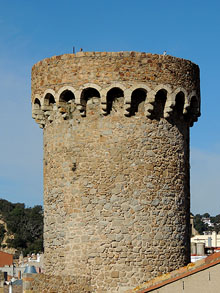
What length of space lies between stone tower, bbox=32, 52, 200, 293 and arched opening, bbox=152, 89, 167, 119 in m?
0.02

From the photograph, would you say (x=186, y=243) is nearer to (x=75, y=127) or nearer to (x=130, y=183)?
(x=130, y=183)

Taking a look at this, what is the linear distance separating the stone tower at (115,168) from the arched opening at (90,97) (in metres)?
0.02

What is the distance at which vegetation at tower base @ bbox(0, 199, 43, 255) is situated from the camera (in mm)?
99750

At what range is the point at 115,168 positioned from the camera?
1587 centimetres

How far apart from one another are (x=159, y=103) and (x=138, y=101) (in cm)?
55

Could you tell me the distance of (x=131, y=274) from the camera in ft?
51.1

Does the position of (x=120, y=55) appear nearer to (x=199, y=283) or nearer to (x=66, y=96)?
(x=66, y=96)

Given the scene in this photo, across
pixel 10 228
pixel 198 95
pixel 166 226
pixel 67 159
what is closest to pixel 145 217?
pixel 166 226

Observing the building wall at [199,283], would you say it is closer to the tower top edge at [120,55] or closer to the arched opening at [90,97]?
the arched opening at [90,97]

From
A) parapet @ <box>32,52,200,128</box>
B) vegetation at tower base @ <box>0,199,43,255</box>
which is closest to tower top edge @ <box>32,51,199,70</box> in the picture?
parapet @ <box>32,52,200,128</box>

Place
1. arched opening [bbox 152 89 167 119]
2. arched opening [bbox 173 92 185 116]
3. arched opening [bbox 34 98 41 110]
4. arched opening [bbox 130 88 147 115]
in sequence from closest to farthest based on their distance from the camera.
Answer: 1. arched opening [bbox 130 88 147 115]
2. arched opening [bbox 152 89 167 119]
3. arched opening [bbox 173 92 185 116]
4. arched opening [bbox 34 98 41 110]

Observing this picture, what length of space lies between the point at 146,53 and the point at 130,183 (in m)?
3.03

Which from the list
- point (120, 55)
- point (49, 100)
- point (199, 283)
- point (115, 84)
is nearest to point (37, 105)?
point (49, 100)

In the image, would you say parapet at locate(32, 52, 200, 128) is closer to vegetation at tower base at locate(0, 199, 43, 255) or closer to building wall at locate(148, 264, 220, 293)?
building wall at locate(148, 264, 220, 293)
